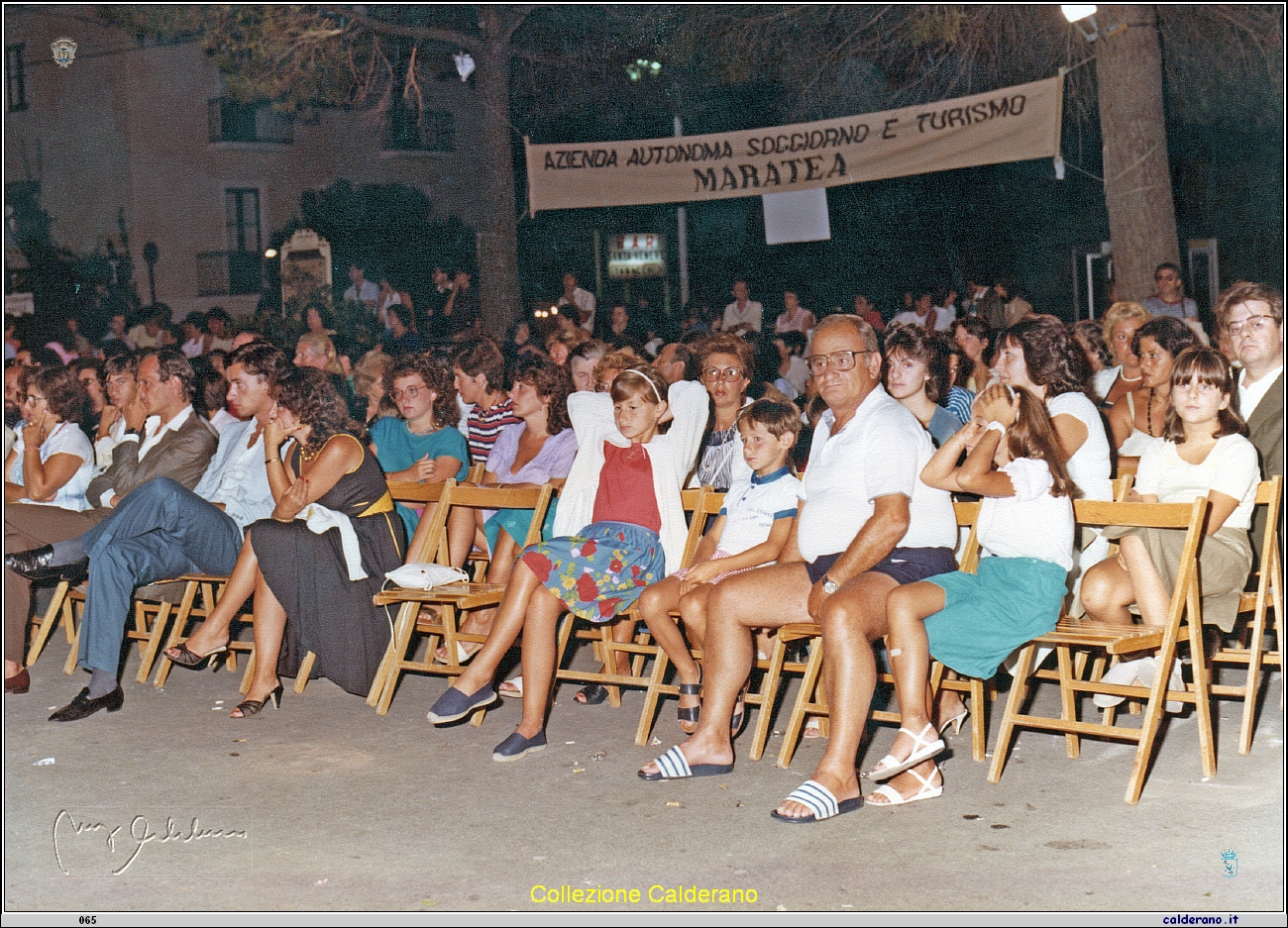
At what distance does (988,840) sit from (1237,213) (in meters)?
18.0

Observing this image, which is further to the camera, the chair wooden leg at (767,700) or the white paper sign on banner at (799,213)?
the white paper sign on banner at (799,213)

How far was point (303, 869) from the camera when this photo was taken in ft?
13.5

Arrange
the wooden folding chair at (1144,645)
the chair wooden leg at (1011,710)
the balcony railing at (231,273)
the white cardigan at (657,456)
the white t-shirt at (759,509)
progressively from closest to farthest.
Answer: the wooden folding chair at (1144,645) < the chair wooden leg at (1011,710) < the white t-shirt at (759,509) < the white cardigan at (657,456) < the balcony railing at (231,273)

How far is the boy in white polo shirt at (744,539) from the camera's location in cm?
537

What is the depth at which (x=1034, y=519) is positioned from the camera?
489 cm

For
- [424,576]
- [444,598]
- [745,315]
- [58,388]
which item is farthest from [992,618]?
[745,315]

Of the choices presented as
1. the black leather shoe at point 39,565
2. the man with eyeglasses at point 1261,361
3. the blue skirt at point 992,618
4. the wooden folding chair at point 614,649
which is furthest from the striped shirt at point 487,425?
the man with eyeglasses at point 1261,361

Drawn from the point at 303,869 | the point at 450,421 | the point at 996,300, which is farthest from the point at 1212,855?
the point at 996,300

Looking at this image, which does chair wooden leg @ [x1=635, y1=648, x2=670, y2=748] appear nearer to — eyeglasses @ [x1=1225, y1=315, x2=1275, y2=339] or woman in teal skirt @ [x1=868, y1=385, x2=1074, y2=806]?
woman in teal skirt @ [x1=868, y1=385, x2=1074, y2=806]

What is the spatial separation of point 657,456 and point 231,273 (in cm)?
2290

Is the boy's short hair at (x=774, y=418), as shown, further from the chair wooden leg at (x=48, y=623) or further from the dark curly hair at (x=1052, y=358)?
the chair wooden leg at (x=48, y=623)

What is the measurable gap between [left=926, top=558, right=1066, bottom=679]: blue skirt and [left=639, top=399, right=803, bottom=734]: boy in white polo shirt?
782 millimetres
